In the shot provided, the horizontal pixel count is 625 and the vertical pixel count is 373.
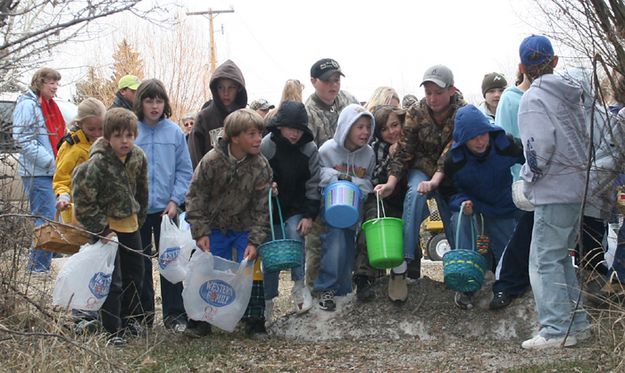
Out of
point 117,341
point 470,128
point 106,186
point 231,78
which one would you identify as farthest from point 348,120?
point 117,341

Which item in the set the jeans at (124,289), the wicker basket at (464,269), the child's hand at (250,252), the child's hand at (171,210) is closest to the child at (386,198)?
the wicker basket at (464,269)

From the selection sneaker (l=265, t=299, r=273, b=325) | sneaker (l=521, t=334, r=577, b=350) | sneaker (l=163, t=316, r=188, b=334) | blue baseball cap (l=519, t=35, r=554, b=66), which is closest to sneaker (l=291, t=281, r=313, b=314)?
sneaker (l=265, t=299, r=273, b=325)

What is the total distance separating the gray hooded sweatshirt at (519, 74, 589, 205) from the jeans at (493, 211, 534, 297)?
0.62 m

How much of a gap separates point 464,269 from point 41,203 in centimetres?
378

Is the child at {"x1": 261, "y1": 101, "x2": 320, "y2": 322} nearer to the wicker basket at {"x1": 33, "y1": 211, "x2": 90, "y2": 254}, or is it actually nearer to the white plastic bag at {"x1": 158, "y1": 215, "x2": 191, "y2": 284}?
the white plastic bag at {"x1": 158, "y1": 215, "x2": 191, "y2": 284}

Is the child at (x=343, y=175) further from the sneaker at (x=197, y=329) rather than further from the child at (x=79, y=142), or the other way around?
the child at (x=79, y=142)

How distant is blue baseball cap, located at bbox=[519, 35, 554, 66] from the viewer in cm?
555

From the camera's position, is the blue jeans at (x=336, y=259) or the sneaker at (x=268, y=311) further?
the sneaker at (x=268, y=311)

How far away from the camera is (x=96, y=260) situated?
19.1 ft

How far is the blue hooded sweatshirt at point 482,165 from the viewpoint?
6.24m

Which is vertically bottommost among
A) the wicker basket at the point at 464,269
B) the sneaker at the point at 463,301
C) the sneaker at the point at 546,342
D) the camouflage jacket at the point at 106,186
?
the sneaker at the point at 546,342

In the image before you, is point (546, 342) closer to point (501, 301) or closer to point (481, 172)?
point (501, 301)

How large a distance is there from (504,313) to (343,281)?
1.22 meters

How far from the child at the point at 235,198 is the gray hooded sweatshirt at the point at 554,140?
1821mm
